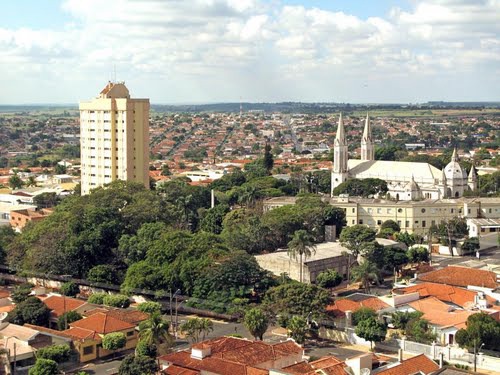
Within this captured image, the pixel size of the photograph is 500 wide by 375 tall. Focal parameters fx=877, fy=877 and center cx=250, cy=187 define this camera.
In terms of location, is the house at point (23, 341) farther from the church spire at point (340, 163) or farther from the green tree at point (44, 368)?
the church spire at point (340, 163)

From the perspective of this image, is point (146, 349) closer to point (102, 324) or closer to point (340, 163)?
point (102, 324)

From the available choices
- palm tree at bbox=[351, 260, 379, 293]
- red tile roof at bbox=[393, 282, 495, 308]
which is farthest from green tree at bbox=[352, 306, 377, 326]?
palm tree at bbox=[351, 260, 379, 293]

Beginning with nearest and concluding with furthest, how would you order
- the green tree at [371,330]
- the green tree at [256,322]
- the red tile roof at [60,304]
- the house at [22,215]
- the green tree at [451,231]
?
the green tree at [256,322]
the green tree at [371,330]
the red tile roof at [60,304]
the green tree at [451,231]
the house at [22,215]

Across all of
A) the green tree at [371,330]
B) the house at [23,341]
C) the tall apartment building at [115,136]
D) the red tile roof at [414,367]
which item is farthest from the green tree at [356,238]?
the tall apartment building at [115,136]

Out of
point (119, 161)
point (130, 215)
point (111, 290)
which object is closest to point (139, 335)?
point (111, 290)

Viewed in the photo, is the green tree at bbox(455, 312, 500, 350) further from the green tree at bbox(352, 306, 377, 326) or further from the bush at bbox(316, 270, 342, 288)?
the bush at bbox(316, 270, 342, 288)

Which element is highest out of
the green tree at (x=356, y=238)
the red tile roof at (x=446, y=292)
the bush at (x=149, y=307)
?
the green tree at (x=356, y=238)

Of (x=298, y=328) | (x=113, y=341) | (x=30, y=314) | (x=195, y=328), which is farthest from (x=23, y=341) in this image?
(x=298, y=328)
